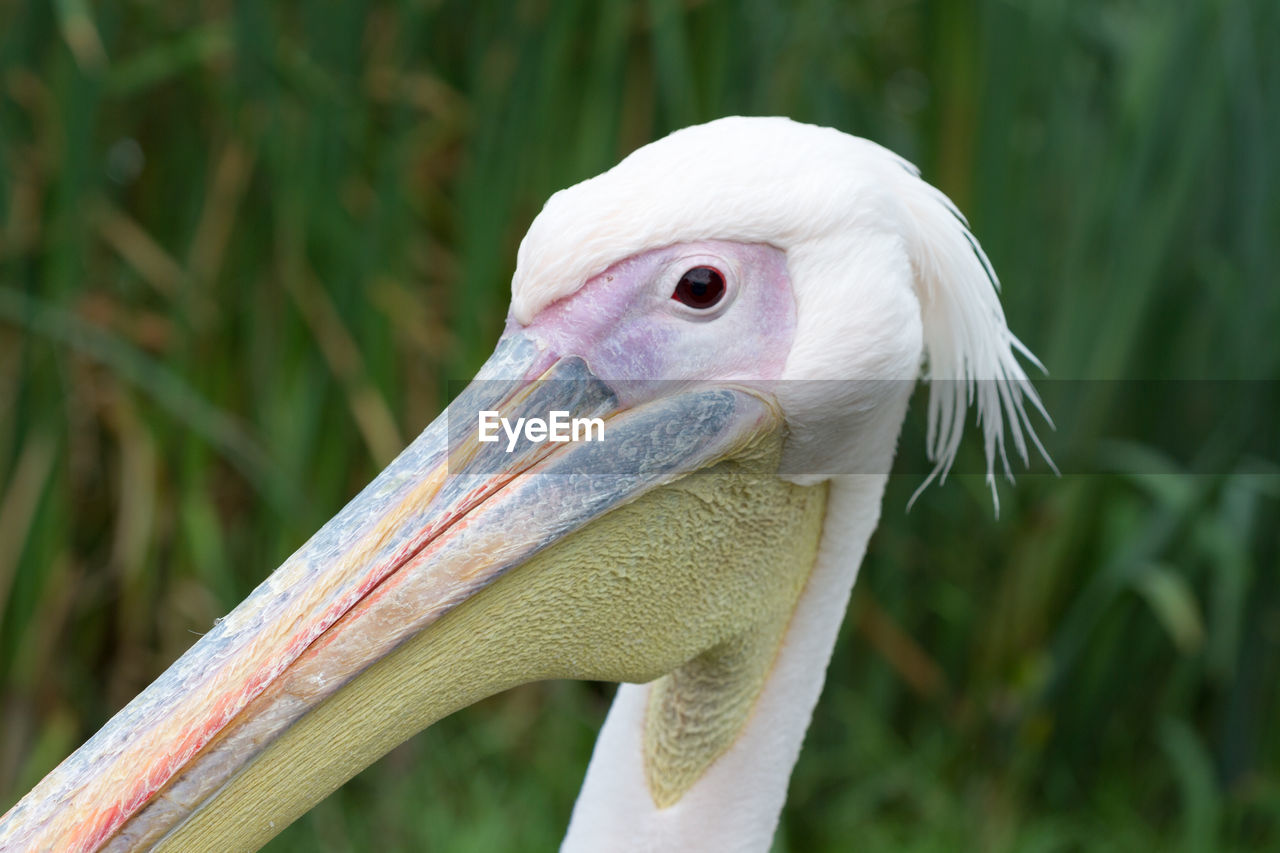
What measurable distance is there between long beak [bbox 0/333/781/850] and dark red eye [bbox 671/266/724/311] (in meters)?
0.07

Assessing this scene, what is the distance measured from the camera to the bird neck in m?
1.09

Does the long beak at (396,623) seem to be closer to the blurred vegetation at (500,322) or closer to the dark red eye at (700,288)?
the dark red eye at (700,288)

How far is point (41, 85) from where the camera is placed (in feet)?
7.46

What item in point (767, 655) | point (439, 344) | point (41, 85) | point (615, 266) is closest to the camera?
point (615, 266)

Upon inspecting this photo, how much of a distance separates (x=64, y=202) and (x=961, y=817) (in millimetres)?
1946

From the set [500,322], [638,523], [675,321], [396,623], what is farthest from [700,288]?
[500,322]

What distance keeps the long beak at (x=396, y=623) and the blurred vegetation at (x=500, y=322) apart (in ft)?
4.42

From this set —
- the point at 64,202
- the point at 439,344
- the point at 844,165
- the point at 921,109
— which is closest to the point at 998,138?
the point at 921,109

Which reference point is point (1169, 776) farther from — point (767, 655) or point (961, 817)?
point (767, 655)

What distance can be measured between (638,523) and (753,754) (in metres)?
0.27

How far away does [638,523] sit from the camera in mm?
970

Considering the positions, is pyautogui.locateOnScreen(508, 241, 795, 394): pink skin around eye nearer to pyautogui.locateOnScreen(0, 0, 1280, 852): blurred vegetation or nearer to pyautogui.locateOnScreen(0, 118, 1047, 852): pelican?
pyautogui.locateOnScreen(0, 118, 1047, 852): pelican

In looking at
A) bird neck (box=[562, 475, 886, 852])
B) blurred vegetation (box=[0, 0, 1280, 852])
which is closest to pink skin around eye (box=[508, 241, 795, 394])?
bird neck (box=[562, 475, 886, 852])

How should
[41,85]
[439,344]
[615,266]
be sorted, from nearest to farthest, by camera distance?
[615,266]
[41,85]
[439,344]
